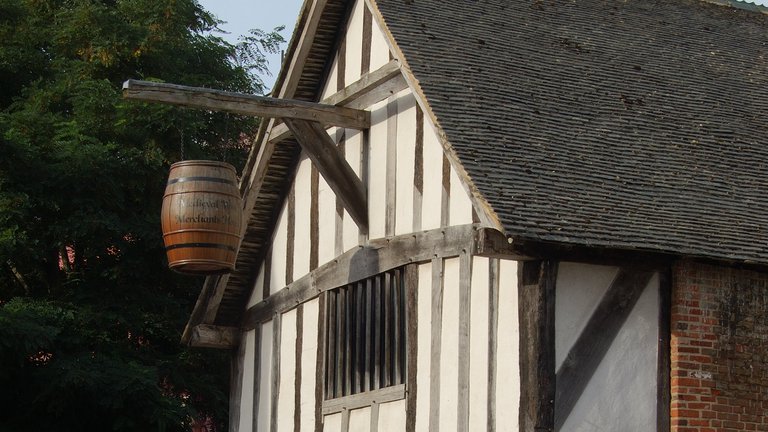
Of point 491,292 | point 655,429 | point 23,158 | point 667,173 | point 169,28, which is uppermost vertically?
point 169,28

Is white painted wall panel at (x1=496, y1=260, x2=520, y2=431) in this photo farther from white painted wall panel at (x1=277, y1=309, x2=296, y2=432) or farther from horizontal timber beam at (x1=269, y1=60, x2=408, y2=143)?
white painted wall panel at (x1=277, y1=309, x2=296, y2=432)

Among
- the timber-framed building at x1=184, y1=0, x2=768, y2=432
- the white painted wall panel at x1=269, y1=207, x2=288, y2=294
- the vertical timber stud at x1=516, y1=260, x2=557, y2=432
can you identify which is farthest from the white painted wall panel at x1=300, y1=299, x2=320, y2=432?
the vertical timber stud at x1=516, y1=260, x2=557, y2=432

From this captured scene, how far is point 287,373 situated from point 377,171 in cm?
226

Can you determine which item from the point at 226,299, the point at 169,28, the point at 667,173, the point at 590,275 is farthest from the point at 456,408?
the point at 169,28

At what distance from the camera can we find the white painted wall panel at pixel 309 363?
39.2 ft

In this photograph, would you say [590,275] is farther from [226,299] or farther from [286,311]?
[226,299]

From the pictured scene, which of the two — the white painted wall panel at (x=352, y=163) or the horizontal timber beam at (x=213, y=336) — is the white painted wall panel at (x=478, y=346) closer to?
the white painted wall panel at (x=352, y=163)

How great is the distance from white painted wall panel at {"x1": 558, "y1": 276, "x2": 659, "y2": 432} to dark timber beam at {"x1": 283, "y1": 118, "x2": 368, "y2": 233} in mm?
2847

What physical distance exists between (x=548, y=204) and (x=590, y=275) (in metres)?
0.58

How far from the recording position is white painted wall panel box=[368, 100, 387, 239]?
443 inches

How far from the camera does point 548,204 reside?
9211mm

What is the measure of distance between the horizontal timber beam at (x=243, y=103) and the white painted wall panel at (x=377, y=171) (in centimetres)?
13

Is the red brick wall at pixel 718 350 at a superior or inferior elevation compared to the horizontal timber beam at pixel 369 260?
inferior

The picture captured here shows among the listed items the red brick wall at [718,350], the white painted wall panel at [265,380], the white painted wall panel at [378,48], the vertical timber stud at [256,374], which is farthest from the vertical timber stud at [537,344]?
the vertical timber stud at [256,374]
